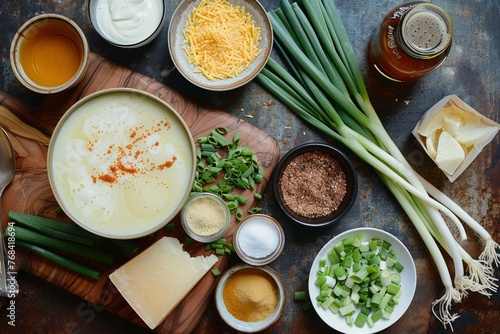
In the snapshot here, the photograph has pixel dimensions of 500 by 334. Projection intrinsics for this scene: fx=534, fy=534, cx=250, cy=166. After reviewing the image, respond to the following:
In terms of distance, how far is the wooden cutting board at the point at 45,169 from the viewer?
2.18 m

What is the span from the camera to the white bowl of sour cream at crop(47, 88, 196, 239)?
78.4 inches

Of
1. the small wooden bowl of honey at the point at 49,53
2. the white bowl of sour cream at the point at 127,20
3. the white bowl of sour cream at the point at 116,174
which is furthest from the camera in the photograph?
the white bowl of sour cream at the point at 127,20

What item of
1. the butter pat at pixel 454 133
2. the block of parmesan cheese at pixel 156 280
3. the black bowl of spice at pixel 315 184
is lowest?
the block of parmesan cheese at pixel 156 280

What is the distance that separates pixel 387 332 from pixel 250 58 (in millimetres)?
1328

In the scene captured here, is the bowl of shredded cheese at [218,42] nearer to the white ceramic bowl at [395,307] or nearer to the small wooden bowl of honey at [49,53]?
the small wooden bowl of honey at [49,53]

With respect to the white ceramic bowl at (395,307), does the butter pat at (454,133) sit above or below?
above

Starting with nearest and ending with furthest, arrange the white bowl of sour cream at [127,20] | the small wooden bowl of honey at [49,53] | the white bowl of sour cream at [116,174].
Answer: the white bowl of sour cream at [116,174] → the small wooden bowl of honey at [49,53] → the white bowl of sour cream at [127,20]

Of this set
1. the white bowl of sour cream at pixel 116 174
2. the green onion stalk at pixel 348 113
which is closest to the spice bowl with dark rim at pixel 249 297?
the white bowl of sour cream at pixel 116 174

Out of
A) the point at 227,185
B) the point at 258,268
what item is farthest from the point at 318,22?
the point at 258,268

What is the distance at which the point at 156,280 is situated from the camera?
2109 mm

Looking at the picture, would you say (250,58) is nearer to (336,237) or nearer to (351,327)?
(336,237)

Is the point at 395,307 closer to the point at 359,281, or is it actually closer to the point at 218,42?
the point at 359,281

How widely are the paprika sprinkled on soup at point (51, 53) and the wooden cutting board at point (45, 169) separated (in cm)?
7

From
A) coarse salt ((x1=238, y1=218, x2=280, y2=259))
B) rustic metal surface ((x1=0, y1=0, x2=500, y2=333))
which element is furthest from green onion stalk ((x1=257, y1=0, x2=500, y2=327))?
coarse salt ((x1=238, y1=218, x2=280, y2=259))
